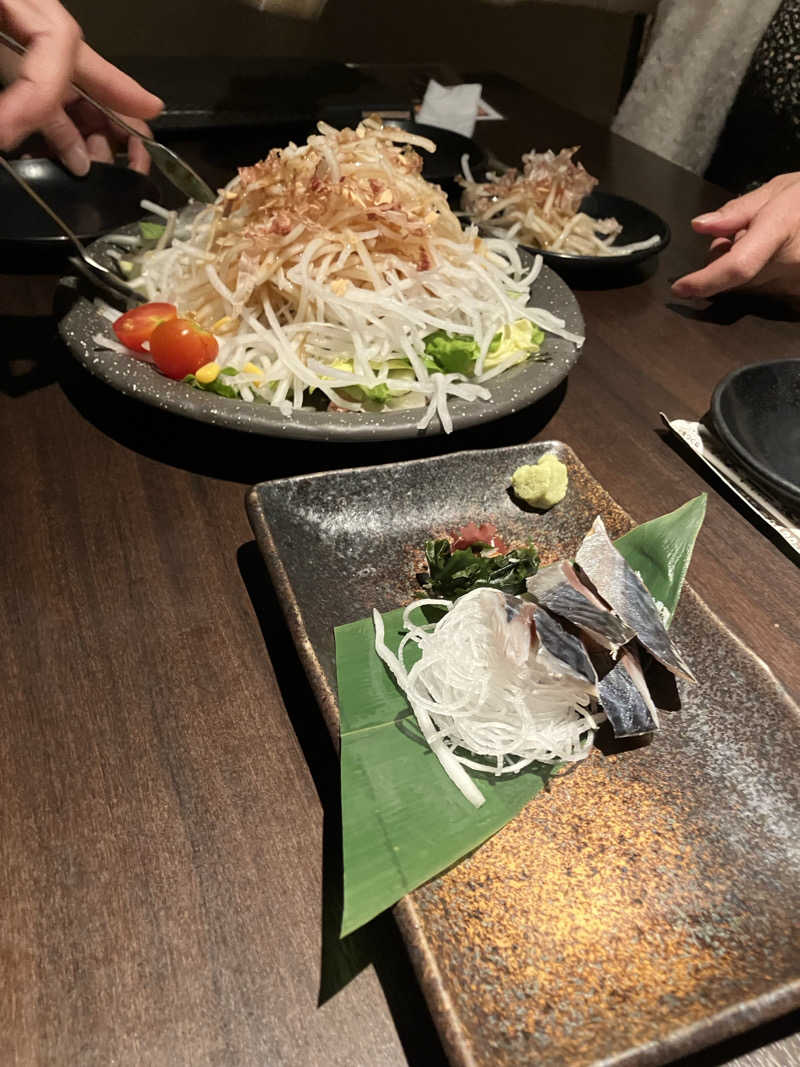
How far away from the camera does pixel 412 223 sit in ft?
5.27

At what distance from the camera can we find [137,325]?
4.78 feet

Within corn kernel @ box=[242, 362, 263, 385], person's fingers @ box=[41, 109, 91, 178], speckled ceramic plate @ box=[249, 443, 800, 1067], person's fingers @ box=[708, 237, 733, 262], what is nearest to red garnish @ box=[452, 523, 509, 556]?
speckled ceramic plate @ box=[249, 443, 800, 1067]

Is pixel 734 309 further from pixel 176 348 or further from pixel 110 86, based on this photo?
pixel 110 86

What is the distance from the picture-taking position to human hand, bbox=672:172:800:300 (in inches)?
77.6

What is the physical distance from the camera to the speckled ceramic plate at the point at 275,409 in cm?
129

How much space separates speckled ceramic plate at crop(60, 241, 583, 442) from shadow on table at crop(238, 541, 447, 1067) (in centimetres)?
42

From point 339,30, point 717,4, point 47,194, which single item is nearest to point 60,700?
point 47,194

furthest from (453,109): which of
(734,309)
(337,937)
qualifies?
(337,937)

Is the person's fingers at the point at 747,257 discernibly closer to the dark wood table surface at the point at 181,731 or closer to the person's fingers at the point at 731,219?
the person's fingers at the point at 731,219

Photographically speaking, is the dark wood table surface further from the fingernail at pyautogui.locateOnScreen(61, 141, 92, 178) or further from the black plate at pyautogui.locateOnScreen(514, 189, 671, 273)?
the fingernail at pyautogui.locateOnScreen(61, 141, 92, 178)

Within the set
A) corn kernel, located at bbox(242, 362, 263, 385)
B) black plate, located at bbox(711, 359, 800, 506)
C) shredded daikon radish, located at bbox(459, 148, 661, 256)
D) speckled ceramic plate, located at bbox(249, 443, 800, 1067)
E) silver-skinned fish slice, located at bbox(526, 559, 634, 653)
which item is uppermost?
shredded daikon radish, located at bbox(459, 148, 661, 256)

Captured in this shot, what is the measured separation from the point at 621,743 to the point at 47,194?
2055mm

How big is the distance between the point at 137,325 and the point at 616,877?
4.09 ft

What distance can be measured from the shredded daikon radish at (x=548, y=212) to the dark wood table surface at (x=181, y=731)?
25.5 inches
